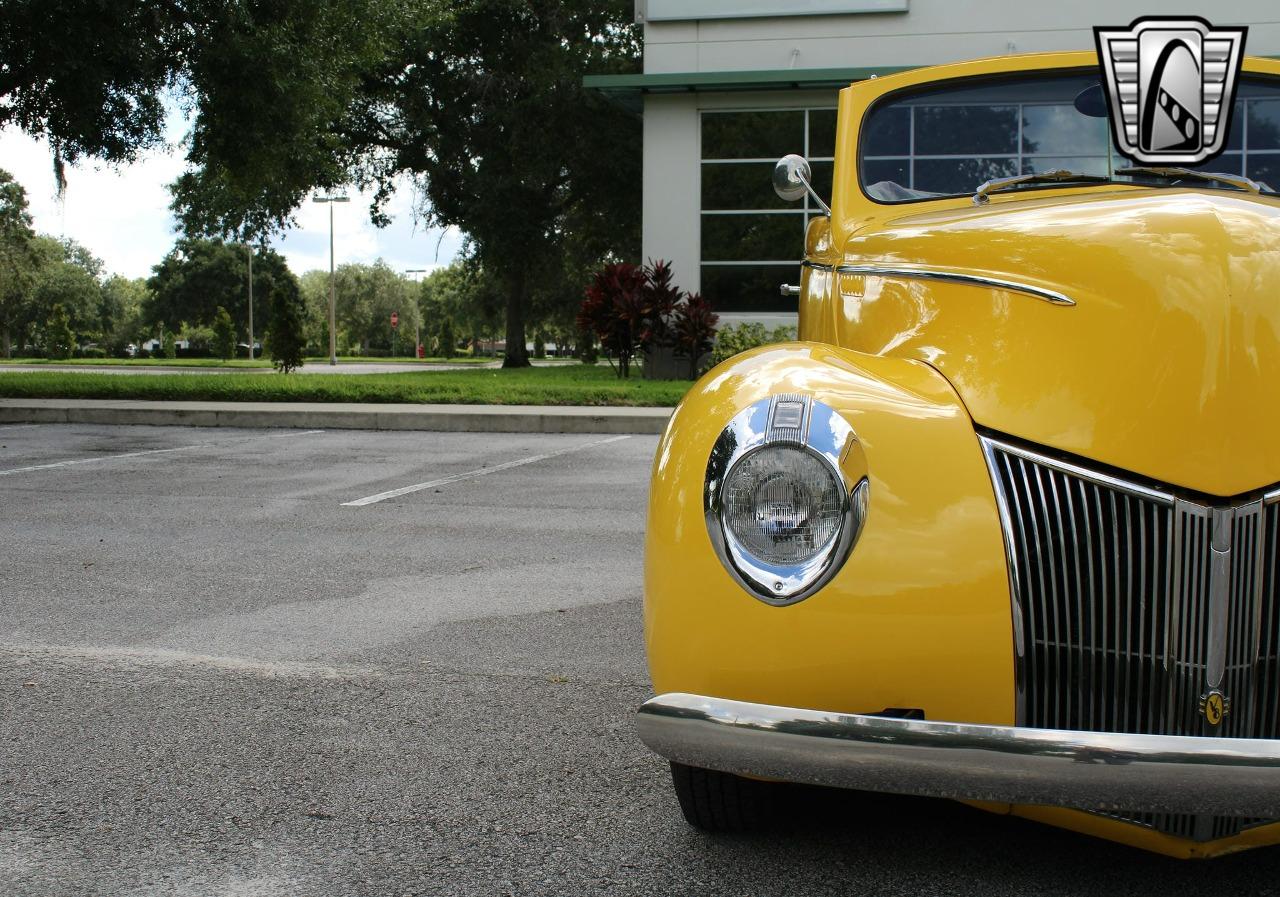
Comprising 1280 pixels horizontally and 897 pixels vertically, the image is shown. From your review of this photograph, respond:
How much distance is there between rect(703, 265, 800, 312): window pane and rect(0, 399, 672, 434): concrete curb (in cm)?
699

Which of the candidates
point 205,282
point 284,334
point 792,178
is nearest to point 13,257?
point 205,282

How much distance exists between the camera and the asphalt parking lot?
238 centimetres

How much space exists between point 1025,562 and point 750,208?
64.3 feet

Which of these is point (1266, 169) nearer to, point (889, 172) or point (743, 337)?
point (889, 172)

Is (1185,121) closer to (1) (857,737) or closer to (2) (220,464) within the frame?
(1) (857,737)

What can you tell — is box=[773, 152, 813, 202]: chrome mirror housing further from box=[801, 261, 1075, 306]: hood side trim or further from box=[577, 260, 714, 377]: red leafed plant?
box=[577, 260, 714, 377]: red leafed plant

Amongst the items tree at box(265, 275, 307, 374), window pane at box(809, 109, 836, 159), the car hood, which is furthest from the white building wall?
the car hood

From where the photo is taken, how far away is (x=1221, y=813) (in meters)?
1.83

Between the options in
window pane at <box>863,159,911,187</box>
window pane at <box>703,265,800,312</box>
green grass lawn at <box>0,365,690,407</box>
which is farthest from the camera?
window pane at <box>703,265,800,312</box>

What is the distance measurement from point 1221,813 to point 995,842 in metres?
0.75

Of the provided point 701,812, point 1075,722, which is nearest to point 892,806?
point 701,812

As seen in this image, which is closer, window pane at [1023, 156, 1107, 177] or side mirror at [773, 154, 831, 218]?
window pane at [1023, 156, 1107, 177]

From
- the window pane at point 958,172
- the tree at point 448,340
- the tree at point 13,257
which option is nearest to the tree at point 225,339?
the tree at point 13,257

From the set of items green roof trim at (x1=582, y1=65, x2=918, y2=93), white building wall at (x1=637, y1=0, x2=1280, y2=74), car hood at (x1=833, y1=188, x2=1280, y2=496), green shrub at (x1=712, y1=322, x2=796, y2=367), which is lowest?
car hood at (x1=833, y1=188, x2=1280, y2=496)
